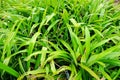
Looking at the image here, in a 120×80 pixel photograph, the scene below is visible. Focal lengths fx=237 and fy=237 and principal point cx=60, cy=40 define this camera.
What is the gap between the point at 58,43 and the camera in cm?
234

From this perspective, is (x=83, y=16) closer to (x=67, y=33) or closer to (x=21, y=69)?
(x=67, y=33)

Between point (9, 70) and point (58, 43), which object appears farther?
point (58, 43)

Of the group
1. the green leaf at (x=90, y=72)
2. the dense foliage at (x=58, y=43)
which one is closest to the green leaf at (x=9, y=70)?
the dense foliage at (x=58, y=43)

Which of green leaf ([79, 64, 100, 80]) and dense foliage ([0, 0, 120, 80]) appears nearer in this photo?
green leaf ([79, 64, 100, 80])

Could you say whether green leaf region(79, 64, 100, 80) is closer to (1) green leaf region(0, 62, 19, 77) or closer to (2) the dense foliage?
(2) the dense foliage

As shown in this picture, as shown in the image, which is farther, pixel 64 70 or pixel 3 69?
pixel 64 70

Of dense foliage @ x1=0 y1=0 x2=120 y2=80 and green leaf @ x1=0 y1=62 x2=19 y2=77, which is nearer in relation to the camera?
green leaf @ x1=0 y1=62 x2=19 y2=77

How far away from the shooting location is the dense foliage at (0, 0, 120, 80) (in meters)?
1.97

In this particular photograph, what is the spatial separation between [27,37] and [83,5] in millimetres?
928

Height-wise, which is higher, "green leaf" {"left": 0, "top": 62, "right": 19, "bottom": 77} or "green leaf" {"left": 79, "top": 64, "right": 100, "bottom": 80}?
"green leaf" {"left": 0, "top": 62, "right": 19, "bottom": 77}

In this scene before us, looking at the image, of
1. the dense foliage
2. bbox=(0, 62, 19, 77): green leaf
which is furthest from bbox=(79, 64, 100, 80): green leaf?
bbox=(0, 62, 19, 77): green leaf

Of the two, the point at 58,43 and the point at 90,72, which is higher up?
the point at 58,43

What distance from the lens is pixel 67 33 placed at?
2.47 meters

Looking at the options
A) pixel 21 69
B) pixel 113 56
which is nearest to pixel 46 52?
pixel 21 69
